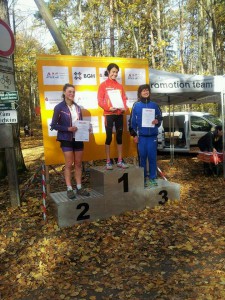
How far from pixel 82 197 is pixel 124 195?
0.85 meters

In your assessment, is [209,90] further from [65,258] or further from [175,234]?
[65,258]

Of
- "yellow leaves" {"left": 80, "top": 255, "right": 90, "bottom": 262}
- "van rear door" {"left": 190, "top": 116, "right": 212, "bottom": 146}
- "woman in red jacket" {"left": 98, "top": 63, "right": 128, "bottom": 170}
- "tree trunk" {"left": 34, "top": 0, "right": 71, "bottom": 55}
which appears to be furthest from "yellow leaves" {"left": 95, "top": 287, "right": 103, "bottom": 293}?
"van rear door" {"left": 190, "top": 116, "right": 212, "bottom": 146}

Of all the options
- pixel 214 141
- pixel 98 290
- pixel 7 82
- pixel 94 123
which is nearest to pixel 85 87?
pixel 94 123

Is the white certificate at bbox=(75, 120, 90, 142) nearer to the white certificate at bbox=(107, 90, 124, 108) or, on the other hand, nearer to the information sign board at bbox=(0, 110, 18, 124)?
the white certificate at bbox=(107, 90, 124, 108)

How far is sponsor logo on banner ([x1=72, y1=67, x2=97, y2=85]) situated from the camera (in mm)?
6625

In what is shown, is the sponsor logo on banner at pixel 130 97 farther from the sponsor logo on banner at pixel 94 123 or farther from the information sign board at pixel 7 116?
the information sign board at pixel 7 116

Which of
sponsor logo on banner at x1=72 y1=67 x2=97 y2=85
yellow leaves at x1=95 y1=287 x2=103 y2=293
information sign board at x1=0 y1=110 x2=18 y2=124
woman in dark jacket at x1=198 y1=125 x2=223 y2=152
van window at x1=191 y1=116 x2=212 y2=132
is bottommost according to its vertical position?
yellow leaves at x1=95 y1=287 x2=103 y2=293

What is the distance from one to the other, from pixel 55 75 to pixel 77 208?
2821 mm

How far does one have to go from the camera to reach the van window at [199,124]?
14125 millimetres

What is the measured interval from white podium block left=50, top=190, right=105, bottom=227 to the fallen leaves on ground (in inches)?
5.3

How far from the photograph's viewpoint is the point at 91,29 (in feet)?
90.7

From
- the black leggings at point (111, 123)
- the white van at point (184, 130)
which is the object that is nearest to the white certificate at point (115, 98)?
the black leggings at point (111, 123)

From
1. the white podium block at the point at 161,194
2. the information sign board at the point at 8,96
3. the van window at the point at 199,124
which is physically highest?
the information sign board at the point at 8,96

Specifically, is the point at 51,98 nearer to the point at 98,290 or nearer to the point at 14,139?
the point at 14,139
